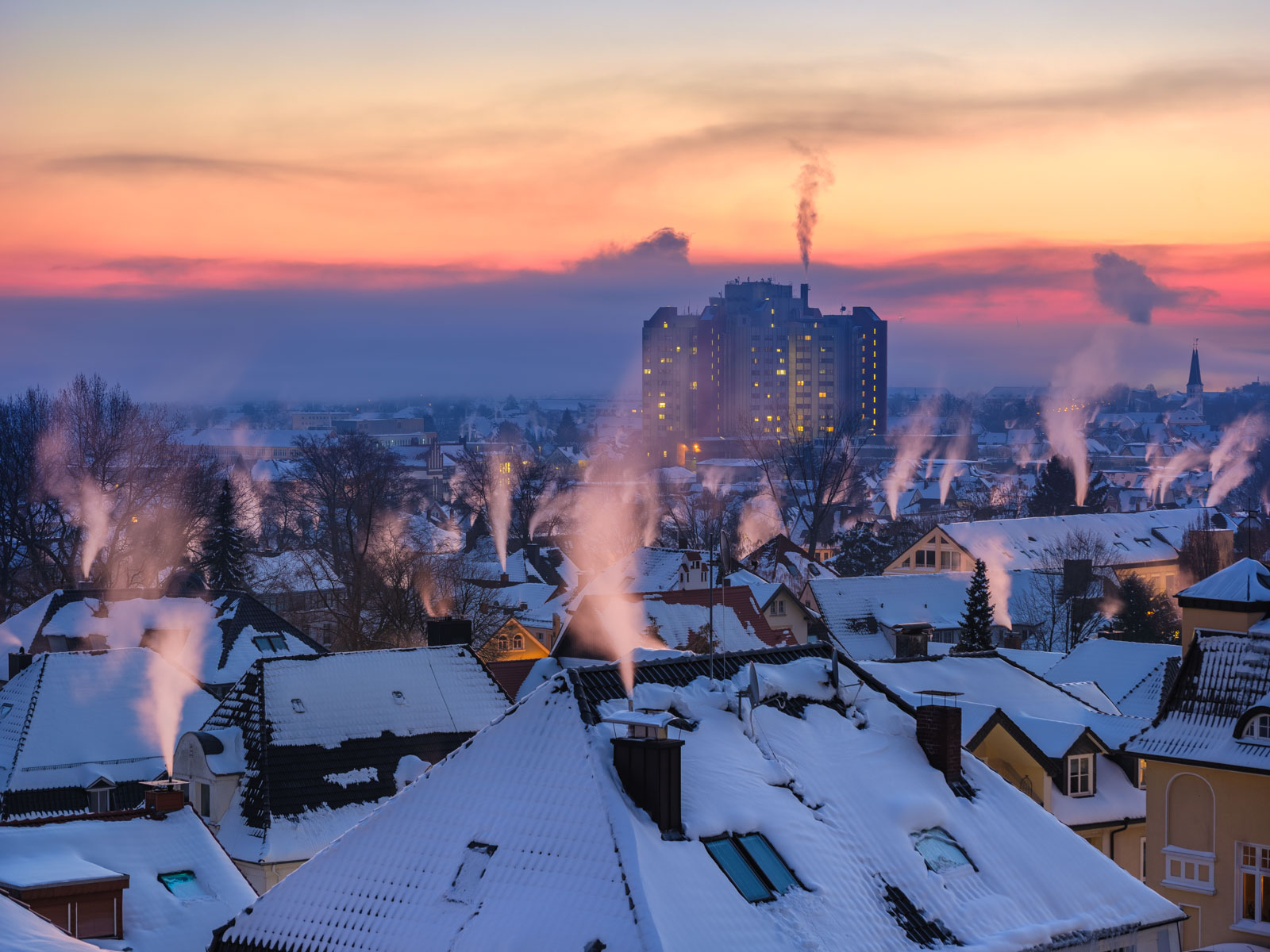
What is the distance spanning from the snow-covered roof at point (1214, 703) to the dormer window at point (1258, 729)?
0.09m

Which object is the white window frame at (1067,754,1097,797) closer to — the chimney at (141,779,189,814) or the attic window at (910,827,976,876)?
the attic window at (910,827,976,876)

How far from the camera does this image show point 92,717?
3153 cm

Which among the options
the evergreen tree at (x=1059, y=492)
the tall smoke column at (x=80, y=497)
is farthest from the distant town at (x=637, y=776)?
the evergreen tree at (x=1059, y=492)

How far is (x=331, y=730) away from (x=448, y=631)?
5.66 meters

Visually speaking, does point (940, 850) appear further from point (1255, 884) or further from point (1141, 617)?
point (1141, 617)

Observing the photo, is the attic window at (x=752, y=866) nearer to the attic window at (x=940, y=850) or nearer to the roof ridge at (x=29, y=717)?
the attic window at (x=940, y=850)

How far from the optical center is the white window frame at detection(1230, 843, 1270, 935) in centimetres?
2206

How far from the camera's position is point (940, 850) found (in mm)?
17062

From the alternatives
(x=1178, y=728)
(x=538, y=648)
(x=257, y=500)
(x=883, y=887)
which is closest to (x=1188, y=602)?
(x=1178, y=728)

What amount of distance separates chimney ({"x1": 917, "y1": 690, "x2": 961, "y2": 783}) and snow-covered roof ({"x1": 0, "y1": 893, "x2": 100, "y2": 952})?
9.50 m

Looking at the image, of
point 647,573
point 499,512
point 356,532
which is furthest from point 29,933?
point 499,512

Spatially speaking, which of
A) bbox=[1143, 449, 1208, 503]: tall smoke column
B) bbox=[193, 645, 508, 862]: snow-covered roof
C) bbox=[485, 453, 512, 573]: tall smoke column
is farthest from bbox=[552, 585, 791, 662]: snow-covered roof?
bbox=[1143, 449, 1208, 503]: tall smoke column

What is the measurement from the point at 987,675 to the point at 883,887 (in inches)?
565

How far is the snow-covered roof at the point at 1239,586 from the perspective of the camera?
77.2 feet
